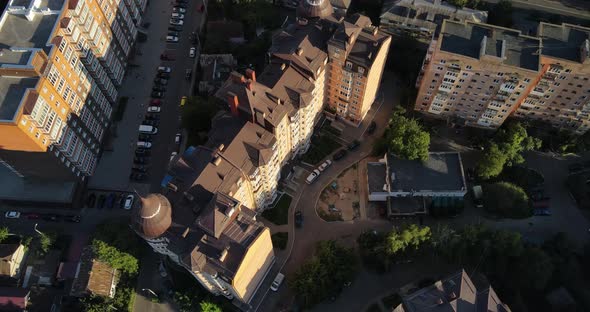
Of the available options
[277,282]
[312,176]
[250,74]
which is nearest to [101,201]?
[277,282]

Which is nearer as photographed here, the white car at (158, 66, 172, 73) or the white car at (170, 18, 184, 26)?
the white car at (158, 66, 172, 73)

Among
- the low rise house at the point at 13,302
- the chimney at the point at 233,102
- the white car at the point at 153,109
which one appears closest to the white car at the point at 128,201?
the white car at the point at 153,109

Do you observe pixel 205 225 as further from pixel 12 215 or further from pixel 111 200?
pixel 12 215

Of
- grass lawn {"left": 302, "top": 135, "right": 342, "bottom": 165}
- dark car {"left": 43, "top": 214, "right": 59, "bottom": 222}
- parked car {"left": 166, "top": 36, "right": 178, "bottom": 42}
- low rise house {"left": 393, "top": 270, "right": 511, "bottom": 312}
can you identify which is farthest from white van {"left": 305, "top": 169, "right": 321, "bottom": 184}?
parked car {"left": 166, "top": 36, "right": 178, "bottom": 42}

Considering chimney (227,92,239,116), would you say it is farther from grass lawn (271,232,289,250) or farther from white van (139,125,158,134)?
white van (139,125,158,134)

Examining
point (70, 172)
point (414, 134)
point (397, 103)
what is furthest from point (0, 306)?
point (397, 103)
